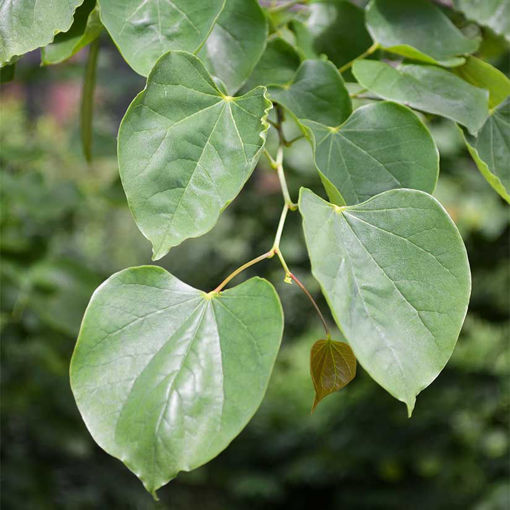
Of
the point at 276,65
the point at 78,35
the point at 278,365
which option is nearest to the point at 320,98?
the point at 276,65

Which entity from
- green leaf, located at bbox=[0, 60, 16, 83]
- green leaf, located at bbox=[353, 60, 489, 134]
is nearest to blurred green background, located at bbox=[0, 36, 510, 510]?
green leaf, located at bbox=[0, 60, 16, 83]

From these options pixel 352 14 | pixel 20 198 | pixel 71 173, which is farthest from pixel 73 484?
pixel 352 14

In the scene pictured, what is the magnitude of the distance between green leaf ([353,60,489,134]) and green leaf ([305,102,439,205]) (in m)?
0.02

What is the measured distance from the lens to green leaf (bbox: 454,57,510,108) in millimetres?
448

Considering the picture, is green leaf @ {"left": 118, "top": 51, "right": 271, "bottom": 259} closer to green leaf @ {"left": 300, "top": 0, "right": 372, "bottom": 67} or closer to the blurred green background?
green leaf @ {"left": 300, "top": 0, "right": 372, "bottom": 67}

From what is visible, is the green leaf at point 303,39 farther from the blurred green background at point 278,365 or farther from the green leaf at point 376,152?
the blurred green background at point 278,365

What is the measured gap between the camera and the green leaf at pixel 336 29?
503mm

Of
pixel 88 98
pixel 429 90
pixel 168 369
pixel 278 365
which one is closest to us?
pixel 168 369

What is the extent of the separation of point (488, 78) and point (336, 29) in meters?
0.12

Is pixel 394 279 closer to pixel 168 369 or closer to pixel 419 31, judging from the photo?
pixel 168 369

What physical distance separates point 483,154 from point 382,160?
0.08 m

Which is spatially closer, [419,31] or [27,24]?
[27,24]

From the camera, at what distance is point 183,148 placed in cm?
35

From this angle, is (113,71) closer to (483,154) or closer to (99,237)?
(99,237)
